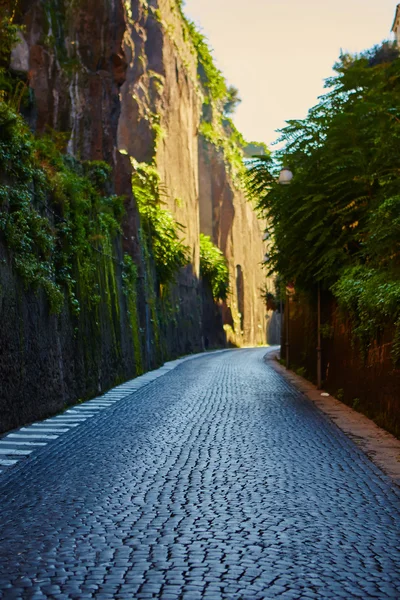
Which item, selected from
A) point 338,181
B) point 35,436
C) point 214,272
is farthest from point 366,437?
point 214,272

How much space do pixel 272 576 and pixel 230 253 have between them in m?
76.1

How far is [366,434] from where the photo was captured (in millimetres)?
10633

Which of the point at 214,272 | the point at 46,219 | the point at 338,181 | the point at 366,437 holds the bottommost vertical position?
the point at 366,437

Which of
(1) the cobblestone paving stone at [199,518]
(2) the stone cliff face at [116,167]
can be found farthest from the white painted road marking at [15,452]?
(2) the stone cliff face at [116,167]

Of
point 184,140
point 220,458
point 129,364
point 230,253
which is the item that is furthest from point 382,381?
point 230,253

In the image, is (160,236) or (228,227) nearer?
(160,236)

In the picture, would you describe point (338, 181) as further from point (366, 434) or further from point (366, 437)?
point (366, 437)

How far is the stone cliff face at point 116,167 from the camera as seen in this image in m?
13.1

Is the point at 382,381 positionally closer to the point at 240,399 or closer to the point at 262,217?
the point at 240,399

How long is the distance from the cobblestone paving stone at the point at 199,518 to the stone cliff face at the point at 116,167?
289 cm

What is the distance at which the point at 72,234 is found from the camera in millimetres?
16734

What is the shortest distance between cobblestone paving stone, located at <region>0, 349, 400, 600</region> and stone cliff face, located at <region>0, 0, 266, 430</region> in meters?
2.89

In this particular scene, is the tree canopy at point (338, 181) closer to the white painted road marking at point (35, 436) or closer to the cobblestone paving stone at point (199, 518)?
the cobblestone paving stone at point (199, 518)

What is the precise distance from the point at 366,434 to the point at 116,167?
22.5m
